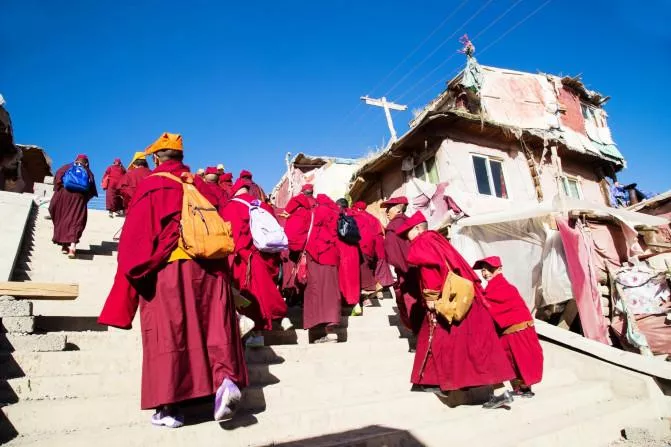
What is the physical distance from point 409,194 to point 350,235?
27.4 ft

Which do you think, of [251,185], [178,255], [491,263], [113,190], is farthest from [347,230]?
[113,190]

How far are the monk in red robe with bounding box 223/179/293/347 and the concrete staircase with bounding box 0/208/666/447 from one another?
1.32 ft

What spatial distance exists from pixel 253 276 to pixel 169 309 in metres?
1.76

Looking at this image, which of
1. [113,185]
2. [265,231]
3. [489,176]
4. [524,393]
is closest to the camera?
[524,393]

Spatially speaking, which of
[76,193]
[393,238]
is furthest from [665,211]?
[76,193]

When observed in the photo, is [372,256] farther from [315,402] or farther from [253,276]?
[315,402]

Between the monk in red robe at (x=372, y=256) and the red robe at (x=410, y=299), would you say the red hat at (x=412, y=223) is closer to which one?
the red robe at (x=410, y=299)

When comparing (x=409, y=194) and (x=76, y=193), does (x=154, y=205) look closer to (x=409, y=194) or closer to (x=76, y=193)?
(x=76, y=193)

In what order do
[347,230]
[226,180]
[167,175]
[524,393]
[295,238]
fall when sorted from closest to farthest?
[167,175], [524,393], [295,238], [347,230], [226,180]

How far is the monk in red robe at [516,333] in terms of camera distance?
4.15 metres

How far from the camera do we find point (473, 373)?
11.6 feet

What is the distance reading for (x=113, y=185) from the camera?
881cm

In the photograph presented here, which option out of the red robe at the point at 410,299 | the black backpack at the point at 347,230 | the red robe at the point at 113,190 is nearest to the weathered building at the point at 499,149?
the black backpack at the point at 347,230

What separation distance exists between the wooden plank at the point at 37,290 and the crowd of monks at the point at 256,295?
1.19 meters
